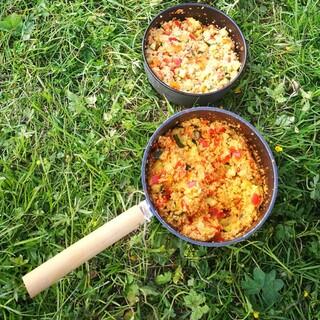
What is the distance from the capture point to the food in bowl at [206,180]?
4.51ft

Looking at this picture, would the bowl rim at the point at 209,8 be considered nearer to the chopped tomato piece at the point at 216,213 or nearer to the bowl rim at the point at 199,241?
the bowl rim at the point at 199,241

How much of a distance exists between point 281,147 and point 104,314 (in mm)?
714

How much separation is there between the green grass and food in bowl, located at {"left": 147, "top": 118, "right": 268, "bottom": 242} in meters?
0.09

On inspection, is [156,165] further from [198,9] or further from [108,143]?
[198,9]

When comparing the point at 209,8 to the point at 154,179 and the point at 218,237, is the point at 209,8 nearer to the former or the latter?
the point at 154,179

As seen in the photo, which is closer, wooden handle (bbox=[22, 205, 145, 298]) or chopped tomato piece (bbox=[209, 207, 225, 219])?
wooden handle (bbox=[22, 205, 145, 298])

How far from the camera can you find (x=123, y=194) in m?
1.49

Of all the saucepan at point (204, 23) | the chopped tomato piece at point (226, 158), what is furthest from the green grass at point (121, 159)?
the chopped tomato piece at point (226, 158)

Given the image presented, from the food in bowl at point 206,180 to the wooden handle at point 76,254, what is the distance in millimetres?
115

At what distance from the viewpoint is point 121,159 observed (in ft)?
5.02

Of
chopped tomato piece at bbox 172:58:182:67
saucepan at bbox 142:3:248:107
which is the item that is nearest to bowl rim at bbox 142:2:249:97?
saucepan at bbox 142:3:248:107

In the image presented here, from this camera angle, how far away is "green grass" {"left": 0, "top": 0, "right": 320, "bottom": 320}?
54.4 inches

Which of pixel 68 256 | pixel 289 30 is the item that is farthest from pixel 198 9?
pixel 68 256

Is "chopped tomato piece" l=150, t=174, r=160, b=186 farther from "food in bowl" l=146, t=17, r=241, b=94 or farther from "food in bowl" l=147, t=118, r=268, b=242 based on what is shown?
"food in bowl" l=146, t=17, r=241, b=94
